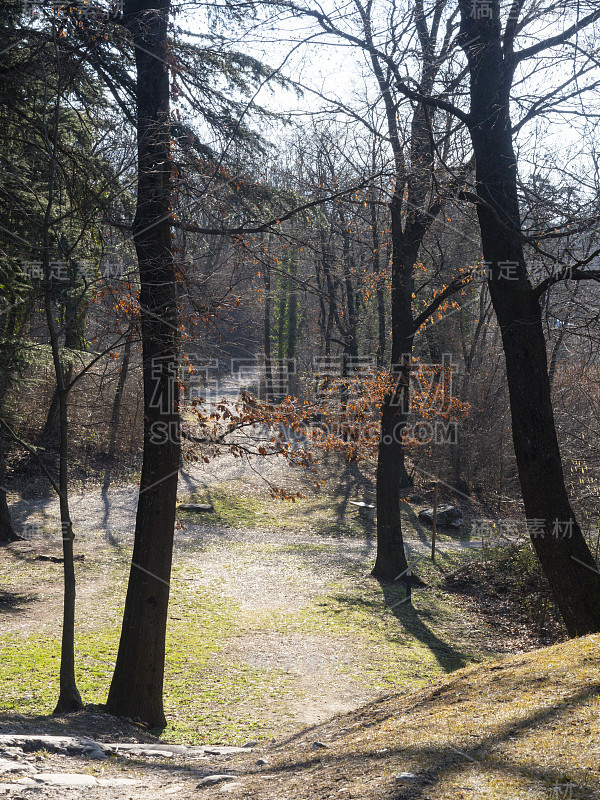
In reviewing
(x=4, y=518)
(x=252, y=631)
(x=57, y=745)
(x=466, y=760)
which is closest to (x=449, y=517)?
(x=252, y=631)

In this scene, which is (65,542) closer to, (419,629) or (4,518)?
(419,629)

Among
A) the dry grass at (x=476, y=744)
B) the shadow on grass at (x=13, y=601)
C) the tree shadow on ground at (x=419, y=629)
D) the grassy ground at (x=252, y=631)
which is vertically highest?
the dry grass at (x=476, y=744)

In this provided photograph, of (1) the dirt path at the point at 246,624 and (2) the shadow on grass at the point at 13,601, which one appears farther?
(2) the shadow on grass at the point at 13,601

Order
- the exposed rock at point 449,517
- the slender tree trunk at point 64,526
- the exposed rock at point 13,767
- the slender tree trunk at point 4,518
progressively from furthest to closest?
1. the exposed rock at point 449,517
2. the slender tree trunk at point 4,518
3. the slender tree trunk at point 64,526
4. the exposed rock at point 13,767

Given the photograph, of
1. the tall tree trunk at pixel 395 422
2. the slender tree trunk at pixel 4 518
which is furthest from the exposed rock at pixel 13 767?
Result: the slender tree trunk at pixel 4 518

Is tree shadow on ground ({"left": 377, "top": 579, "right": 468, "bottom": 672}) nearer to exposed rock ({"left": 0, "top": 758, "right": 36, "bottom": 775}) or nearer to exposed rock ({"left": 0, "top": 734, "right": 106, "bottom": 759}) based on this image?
exposed rock ({"left": 0, "top": 734, "right": 106, "bottom": 759})

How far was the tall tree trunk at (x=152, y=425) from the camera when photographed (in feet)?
21.9

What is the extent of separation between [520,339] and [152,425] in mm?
3564

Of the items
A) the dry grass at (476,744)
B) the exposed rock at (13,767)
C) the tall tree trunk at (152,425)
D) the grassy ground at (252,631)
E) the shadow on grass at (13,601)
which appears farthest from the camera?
the shadow on grass at (13,601)

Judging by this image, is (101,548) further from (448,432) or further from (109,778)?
(448,432)

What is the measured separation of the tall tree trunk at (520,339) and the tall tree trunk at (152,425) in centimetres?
303

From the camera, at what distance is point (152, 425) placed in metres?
6.70

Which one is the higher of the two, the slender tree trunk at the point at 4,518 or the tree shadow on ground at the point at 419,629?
the slender tree trunk at the point at 4,518

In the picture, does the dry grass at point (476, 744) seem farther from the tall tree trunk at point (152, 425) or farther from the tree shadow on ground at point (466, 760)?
the tall tree trunk at point (152, 425)
